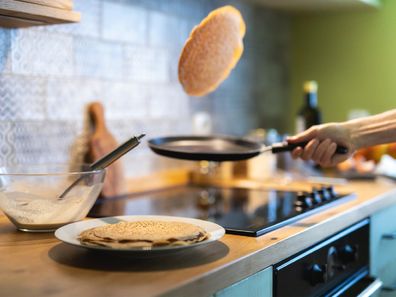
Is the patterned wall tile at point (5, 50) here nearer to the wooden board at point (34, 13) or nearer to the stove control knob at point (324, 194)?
the wooden board at point (34, 13)

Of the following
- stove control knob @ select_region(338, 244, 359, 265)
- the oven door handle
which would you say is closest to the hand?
stove control knob @ select_region(338, 244, 359, 265)

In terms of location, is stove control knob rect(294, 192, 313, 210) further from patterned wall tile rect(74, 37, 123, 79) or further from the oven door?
patterned wall tile rect(74, 37, 123, 79)

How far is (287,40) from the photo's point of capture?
2.88 meters

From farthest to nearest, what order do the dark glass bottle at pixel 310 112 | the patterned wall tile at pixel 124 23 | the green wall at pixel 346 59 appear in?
the green wall at pixel 346 59 < the dark glass bottle at pixel 310 112 < the patterned wall tile at pixel 124 23

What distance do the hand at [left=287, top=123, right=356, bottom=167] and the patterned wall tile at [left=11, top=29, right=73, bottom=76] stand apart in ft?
2.20

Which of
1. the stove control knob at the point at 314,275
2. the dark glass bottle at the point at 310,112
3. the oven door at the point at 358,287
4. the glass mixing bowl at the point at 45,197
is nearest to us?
the glass mixing bowl at the point at 45,197

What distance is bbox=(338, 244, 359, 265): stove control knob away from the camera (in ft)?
4.96

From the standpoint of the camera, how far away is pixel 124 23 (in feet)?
6.23

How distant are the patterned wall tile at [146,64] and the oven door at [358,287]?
36.5 inches

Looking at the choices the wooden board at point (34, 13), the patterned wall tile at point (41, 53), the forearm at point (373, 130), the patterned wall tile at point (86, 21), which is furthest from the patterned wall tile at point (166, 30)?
the forearm at point (373, 130)

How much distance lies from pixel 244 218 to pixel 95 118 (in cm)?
55

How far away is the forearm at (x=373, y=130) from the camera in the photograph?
158cm

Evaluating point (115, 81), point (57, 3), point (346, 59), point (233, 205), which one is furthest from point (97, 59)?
point (346, 59)

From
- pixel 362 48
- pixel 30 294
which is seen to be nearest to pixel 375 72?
pixel 362 48
